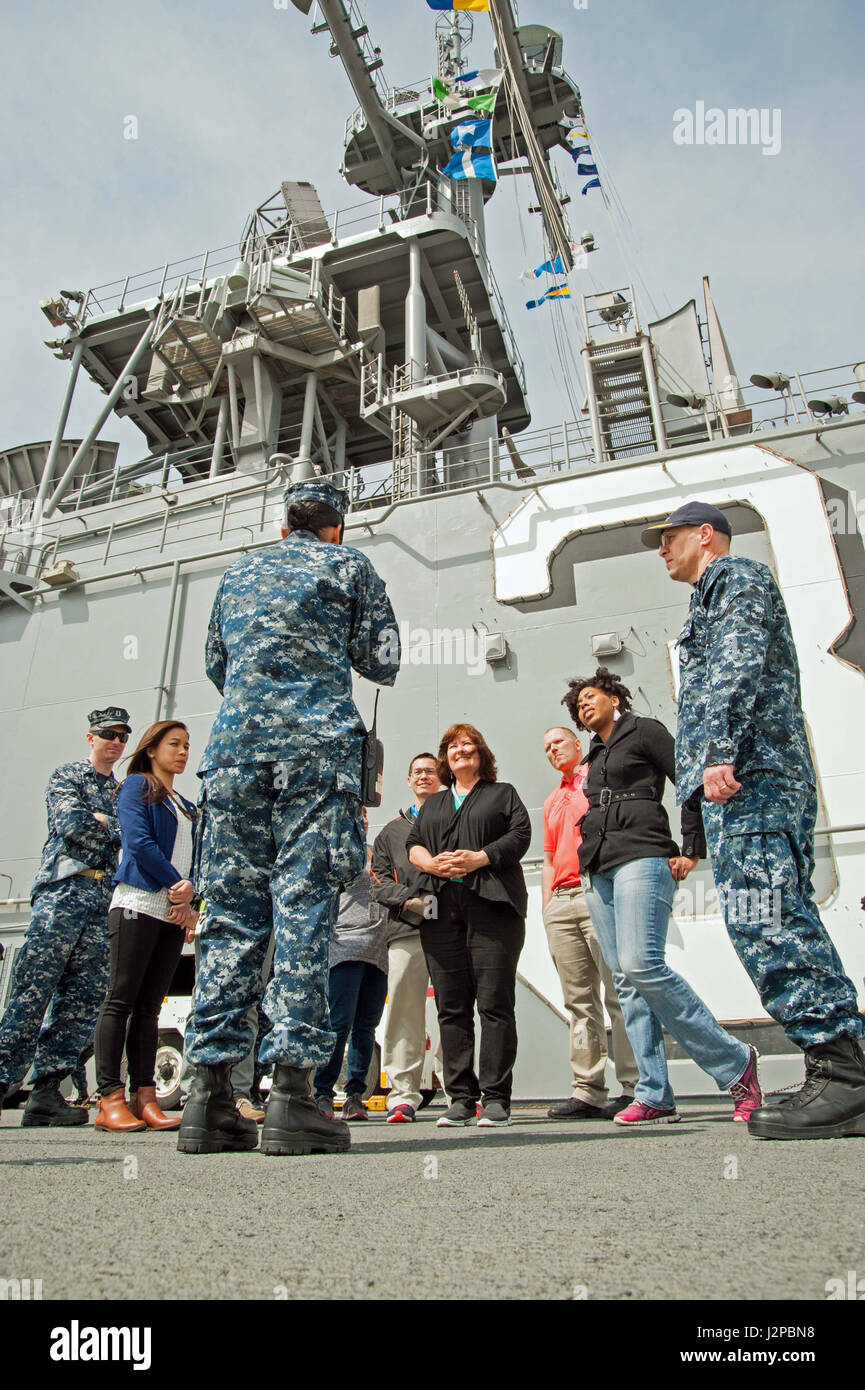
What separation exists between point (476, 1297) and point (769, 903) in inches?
62.7

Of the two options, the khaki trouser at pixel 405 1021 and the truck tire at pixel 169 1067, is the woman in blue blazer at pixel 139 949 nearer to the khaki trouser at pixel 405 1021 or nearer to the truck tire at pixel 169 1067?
the khaki trouser at pixel 405 1021

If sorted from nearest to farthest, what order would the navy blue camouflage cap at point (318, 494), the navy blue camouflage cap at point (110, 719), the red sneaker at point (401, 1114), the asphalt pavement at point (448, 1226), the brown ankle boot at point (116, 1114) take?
the asphalt pavement at point (448, 1226) < the navy blue camouflage cap at point (318, 494) < the brown ankle boot at point (116, 1114) < the red sneaker at point (401, 1114) < the navy blue camouflage cap at point (110, 719)

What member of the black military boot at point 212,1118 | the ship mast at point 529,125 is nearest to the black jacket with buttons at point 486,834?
the black military boot at point 212,1118

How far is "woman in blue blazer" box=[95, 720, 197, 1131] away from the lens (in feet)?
9.98

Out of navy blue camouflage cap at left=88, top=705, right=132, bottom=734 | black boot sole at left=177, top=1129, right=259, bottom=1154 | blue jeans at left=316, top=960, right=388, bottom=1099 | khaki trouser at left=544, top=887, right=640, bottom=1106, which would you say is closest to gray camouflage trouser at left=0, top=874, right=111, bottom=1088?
navy blue camouflage cap at left=88, top=705, right=132, bottom=734

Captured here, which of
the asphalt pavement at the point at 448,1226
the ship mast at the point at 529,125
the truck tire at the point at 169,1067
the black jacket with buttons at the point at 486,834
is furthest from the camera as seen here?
the ship mast at the point at 529,125

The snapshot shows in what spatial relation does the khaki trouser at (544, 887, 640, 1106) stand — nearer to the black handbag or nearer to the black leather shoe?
the black leather shoe

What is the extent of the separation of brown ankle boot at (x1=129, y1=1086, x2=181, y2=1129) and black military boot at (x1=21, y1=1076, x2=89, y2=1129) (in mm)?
398

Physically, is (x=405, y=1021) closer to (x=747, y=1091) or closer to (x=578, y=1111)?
(x=578, y=1111)

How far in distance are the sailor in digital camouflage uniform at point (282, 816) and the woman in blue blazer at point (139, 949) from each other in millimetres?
994

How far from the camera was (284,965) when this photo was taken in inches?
77.4

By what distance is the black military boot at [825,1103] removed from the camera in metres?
1.90

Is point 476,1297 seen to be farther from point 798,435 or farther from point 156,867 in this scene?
point 798,435
